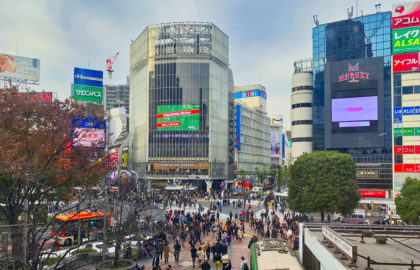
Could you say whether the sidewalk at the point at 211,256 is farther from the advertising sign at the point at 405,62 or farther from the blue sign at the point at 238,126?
the blue sign at the point at 238,126

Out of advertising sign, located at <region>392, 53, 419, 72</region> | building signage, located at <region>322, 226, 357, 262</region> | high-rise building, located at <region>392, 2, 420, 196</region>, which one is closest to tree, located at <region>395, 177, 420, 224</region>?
high-rise building, located at <region>392, 2, 420, 196</region>

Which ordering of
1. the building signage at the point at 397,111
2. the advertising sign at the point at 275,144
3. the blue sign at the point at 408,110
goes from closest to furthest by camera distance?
1. the blue sign at the point at 408,110
2. the building signage at the point at 397,111
3. the advertising sign at the point at 275,144

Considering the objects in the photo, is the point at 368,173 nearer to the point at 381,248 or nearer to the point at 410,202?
the point at 410,202

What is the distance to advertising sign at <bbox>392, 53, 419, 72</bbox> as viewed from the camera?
5869 centimetres

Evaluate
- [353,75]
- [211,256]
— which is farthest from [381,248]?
[353,75]

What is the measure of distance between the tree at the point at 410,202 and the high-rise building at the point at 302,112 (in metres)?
44.5

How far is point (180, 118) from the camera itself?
3275 inches

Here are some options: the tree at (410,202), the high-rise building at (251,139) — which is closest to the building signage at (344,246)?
the tree at (410,202)

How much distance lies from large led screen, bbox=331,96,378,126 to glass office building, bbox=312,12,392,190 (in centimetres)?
19

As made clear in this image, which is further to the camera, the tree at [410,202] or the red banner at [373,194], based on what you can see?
the red banner at [373,194]

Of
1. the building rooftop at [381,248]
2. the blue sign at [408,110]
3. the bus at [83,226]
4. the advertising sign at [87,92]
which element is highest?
the advertising sign at [87,92]

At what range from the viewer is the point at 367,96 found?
214 feet

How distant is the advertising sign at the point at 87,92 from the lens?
201ft

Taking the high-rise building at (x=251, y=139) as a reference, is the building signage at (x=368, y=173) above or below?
below
